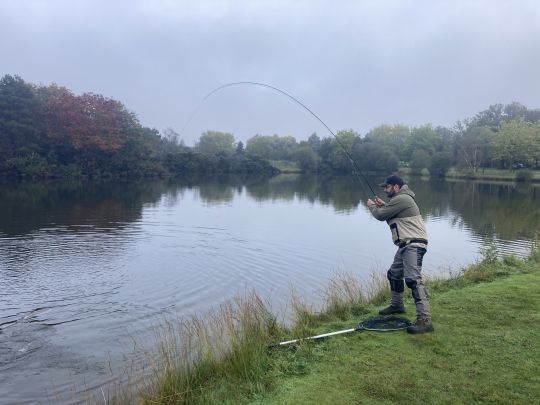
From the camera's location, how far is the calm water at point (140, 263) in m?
7.88

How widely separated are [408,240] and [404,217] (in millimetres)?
357

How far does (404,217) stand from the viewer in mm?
→ 7059

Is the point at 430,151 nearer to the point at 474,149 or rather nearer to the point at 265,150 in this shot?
the point at 474,149

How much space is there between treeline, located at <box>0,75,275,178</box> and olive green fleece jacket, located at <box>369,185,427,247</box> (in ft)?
184

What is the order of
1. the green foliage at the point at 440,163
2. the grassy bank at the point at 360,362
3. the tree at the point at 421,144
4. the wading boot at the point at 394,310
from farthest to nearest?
the tree at the point at 421,144 < the green foliage at the point at 440,163 < the wading boot at the point at 394,310 < the grassy bank at the point at 360,362

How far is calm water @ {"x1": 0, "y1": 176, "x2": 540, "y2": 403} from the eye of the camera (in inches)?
310

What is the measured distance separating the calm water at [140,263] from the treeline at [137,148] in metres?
28.1

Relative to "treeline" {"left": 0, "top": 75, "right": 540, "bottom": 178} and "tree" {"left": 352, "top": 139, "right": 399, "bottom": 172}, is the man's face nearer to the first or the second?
"treeline" {"left": 0, "top": 75, "right": 540, "bottom": 178}

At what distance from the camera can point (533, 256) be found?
45.1 ft

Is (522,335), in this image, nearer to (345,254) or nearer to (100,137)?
(345,254)

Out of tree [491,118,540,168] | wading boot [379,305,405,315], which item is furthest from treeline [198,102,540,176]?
wading boot [379,305,405,315]

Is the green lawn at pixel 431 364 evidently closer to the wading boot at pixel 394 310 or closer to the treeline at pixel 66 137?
the wading boot at pixel 394 310

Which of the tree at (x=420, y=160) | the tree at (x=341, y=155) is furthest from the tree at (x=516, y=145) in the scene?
the tree at (x=341, y=155)

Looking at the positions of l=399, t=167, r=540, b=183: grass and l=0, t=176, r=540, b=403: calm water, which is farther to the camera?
l=399, t=167, r=540, b=183: grass
